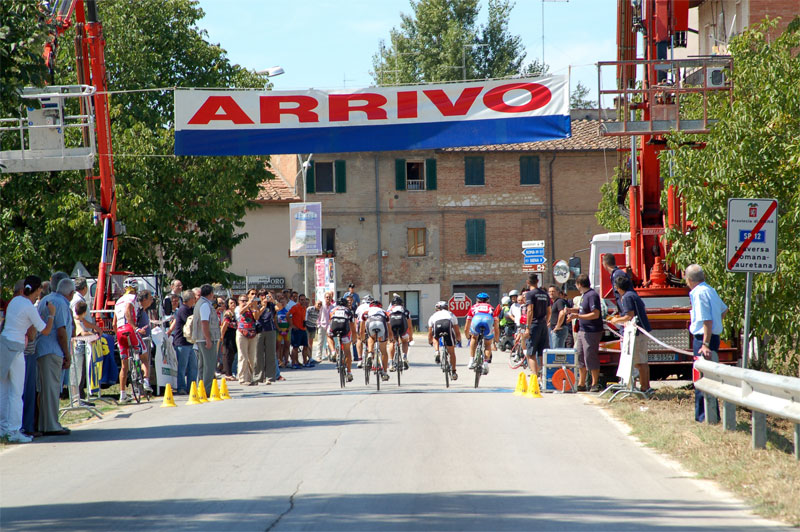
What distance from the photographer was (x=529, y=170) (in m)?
55.9

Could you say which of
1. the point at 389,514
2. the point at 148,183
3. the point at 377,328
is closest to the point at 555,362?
the point at 377,328

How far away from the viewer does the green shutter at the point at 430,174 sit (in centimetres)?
5584

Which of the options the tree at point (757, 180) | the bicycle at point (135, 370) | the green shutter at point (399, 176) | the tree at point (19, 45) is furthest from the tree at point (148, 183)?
the tree at point (19, 45)

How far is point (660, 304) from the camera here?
1747 cm

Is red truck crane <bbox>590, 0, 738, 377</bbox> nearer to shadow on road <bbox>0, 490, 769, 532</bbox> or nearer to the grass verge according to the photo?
the grass verge

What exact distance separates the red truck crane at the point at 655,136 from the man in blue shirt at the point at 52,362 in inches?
343

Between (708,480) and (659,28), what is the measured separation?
37.6ft

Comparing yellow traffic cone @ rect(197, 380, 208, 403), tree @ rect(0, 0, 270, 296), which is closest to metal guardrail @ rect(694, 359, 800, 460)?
yellow traffic cone @ rect(197, 380, 208, 403)

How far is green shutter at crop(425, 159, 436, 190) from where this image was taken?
55.8 m

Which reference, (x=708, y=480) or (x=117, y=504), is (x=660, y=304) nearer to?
(x=708, y=480)

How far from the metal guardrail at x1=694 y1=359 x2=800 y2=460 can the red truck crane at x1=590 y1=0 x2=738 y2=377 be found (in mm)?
4760

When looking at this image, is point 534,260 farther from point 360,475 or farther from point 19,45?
point 360,475

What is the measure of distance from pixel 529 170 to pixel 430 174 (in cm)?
516

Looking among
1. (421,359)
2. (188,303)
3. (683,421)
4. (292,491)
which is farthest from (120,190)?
(292,491)
